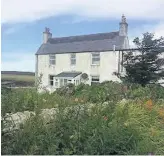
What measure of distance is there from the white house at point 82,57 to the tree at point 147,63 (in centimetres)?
293

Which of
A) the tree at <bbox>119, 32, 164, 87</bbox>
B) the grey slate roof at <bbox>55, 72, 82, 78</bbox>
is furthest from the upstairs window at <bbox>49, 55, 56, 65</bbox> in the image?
the tree at <bbox>119, 32, 164, 87</bbox>

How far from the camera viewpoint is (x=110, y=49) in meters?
19.4

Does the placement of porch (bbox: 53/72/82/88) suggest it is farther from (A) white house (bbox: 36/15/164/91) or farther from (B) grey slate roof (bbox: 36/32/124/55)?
(B) grey slate roof (bbox: 36/32/124/55)

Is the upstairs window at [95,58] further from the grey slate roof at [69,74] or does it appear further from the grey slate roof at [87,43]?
the grey slate roof at [69,74]

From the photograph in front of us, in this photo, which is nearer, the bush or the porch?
the bush

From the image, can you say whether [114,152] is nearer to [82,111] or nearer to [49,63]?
[82,111]

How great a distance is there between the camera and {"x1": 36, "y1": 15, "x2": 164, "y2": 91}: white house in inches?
753

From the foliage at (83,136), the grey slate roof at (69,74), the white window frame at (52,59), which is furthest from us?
the white window frame at (52,59)

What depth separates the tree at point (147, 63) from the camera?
14.9 m

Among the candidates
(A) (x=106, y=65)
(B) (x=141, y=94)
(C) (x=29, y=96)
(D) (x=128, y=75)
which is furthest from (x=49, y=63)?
(C) (x=29, y=96)

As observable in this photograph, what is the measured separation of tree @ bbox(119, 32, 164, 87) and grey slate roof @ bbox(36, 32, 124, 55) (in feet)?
12.0

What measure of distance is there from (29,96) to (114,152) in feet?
8.37

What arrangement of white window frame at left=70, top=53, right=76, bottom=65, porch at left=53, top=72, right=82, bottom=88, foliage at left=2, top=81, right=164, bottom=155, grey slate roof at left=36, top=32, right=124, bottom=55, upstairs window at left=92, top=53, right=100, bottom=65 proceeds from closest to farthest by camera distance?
foliage at left=2, top=81, right=164, bottom=155
grey slate roof at left=36, top=32, right=124, bottom=55
porch at left=53, top=72, right=82, bottom=88
upstairs window at left=92, top=53, right=100, bottom=65
white window frame at left=70, top=53, right=76, bottom=65

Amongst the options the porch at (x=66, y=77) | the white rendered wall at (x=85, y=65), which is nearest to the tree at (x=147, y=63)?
the white rendered wall at (x=85, y=65)
